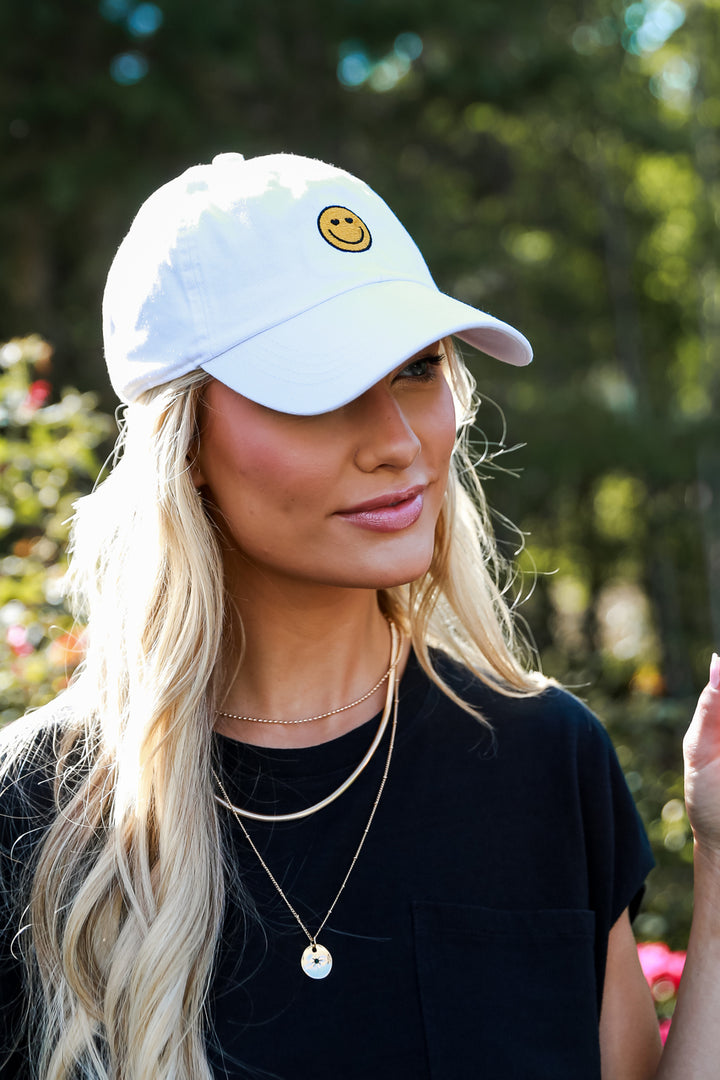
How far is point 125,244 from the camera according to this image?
1405mm

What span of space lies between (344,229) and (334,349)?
170 millimetres

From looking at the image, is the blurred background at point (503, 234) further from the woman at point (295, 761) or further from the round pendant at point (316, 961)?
the round pendant at point (316, 961)

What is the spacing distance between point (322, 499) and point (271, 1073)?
0.64m

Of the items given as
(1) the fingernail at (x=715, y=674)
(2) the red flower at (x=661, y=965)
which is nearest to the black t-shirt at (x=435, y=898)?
(1) the fingernail at (x=715, y=674)

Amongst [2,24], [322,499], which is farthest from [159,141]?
[322,499]

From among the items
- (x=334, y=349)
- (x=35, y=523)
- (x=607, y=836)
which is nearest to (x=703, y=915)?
(x=607, y=836)

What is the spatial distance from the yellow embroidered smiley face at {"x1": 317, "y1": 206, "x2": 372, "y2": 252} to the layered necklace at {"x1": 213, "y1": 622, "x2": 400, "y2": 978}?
22.5 inches

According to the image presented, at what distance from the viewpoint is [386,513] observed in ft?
4.22

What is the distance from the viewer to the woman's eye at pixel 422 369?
1.34 m

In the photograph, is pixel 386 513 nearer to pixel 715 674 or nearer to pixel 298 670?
pixel 298 670

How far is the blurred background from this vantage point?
3105 millimetres

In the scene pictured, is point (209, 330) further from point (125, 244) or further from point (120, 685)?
point (120, 685)

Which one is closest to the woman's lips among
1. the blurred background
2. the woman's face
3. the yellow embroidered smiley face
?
the woman's face

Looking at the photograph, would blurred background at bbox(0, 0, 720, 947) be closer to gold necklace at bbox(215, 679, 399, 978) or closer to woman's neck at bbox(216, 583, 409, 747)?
woman's neck at bbox(216, 583, 409, 747)
